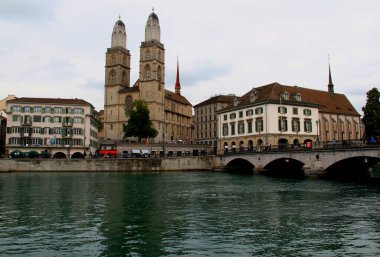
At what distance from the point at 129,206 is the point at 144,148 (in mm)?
67835

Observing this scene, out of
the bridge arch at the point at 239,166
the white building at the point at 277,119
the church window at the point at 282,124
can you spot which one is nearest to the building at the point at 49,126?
the white building at the point at 277,119

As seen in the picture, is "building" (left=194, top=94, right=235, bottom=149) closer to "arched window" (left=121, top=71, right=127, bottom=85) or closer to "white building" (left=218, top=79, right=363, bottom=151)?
"arched window" (left=121, top=71, right=127, bottom=85)

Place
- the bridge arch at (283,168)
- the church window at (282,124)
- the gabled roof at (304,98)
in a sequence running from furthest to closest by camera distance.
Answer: the gabled roof at (304,98)
the church window at (282,124)
the bridge arch at (283,168)

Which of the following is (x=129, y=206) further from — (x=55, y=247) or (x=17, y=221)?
(x=55, y=247)

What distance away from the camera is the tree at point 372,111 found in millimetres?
76312

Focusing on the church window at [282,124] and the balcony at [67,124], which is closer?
the church window at [282,124]

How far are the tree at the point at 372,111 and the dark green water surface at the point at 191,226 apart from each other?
176ft

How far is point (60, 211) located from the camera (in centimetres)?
2189

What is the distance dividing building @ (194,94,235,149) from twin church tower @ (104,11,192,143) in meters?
8.95

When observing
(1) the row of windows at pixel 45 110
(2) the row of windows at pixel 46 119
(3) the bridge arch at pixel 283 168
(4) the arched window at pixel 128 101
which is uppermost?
(4) the arched window at pixel 128 101

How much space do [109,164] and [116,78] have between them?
181 feet

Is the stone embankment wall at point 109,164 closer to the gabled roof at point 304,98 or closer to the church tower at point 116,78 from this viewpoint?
the gabled roof at point 304,98

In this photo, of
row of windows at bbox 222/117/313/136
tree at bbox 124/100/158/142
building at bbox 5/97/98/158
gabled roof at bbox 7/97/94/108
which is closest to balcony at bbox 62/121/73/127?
building at bbox 5/97/98/158

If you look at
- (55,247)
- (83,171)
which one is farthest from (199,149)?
(55,247)
